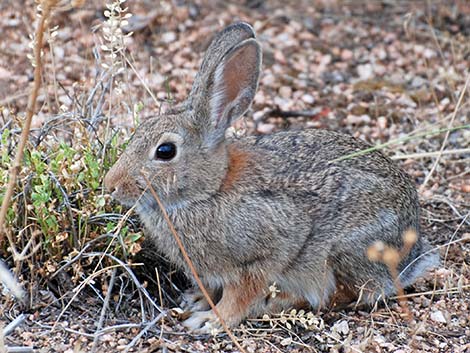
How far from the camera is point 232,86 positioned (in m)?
5.11

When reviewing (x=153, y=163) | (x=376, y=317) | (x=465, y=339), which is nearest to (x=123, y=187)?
(x=153, y=163)

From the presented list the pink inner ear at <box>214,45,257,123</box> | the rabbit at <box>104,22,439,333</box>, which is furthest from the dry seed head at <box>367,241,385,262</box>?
the pink inner ear at <box>214,45,257,123</box>

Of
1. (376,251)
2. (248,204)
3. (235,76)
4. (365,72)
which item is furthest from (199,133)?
(365,72)

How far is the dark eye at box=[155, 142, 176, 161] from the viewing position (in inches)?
195

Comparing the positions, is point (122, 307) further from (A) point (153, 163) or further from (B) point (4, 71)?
(B) point (4, 71)

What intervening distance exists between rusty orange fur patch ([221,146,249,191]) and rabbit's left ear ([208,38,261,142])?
6.5 inches

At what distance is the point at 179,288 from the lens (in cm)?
546

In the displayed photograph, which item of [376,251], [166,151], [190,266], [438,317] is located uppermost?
[166,151]

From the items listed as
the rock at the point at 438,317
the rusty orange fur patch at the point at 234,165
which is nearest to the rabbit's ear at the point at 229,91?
the rusty orange fur patch at the point at 234,165

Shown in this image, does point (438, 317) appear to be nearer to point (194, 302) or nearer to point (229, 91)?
point (194, 302)

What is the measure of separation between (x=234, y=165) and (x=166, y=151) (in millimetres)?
451

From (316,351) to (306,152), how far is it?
121cm

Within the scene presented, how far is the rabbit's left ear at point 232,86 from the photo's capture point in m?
5.01

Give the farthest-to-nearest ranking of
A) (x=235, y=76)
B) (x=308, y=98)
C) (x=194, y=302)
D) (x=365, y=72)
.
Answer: (x=365, y=72) < (x=308, y=98) < (x=194, y=302) < (x=235, y=76)
